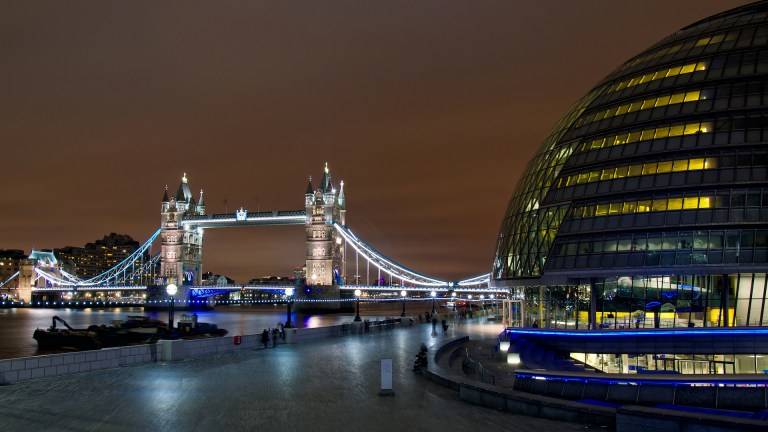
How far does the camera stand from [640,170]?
47219 millimetres

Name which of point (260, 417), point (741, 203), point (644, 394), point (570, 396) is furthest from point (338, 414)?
point (741, 203)

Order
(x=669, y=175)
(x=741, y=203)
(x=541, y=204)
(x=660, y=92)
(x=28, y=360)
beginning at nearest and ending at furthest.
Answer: (x=28, y=360) → (x=741, y=203) → (x=669, y=175) → (x=660, y=92) → (x=541, y=204)

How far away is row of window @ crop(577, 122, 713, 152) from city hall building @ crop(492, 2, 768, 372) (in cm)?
10

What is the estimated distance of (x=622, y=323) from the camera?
44750 millimetres

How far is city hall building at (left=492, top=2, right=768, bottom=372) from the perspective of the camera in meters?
42.1

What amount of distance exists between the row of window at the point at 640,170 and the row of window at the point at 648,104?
5093mm

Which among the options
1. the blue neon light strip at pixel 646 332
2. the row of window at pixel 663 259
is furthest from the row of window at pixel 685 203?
the blue neon light strip at pixel 646 332

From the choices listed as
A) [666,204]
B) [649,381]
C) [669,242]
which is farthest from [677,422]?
[666,204]

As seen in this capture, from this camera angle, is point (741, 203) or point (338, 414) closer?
point (338, 414)

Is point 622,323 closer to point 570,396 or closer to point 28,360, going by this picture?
point 570,396

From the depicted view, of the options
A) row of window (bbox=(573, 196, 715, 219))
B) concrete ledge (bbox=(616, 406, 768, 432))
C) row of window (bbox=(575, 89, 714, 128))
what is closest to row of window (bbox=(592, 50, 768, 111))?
row of window (bbox=(575, 89, 714, 128))

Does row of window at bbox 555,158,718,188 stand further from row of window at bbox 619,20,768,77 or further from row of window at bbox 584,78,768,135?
row of window at bbox 619,20,768,77

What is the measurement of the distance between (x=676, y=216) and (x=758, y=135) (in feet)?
23.8

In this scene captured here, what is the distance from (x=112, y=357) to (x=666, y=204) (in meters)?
34.8
